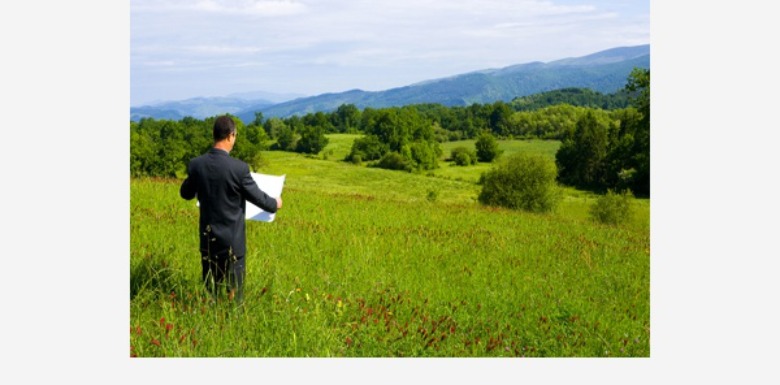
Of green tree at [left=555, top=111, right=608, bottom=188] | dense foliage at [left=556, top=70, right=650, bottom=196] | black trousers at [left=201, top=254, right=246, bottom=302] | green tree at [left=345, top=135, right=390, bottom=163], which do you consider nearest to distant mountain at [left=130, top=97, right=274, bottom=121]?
black trousers at [left=201, top=254, right=246, bottom=302]

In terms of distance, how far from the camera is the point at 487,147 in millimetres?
39562

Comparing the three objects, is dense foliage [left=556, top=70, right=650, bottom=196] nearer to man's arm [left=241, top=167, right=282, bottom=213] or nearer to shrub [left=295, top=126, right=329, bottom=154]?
shrub [left=295, top=126, right=329, bottom=154]

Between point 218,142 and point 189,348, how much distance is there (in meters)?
1.60

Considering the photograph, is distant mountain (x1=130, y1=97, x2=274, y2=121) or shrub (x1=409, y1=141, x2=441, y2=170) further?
shrub (x1=409, y1=141, x2=441, y2=170)

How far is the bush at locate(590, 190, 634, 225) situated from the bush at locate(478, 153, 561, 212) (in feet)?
8.56

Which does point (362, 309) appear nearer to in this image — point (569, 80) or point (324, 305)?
point (324, 305)

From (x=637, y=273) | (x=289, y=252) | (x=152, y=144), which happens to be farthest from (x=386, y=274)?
(x=152, y=144)

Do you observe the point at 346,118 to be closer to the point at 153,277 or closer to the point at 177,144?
the point at 177,144

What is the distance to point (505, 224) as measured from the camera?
11.6m

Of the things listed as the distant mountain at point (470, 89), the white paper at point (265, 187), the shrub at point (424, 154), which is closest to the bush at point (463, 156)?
the shrub at point (424, 154)

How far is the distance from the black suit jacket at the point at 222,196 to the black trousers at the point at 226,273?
68 millimetres

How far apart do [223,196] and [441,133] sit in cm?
4062

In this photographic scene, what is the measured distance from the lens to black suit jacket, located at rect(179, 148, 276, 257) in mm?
5051

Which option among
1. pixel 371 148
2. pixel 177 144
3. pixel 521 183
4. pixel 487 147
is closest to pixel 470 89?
pixel 371 148
